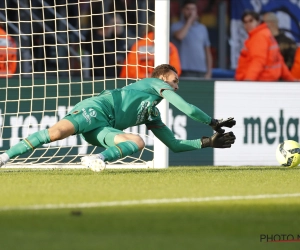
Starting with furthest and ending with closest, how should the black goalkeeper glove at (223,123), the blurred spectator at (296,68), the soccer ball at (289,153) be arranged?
the blurred spectator at (296,68) < the soccer ball at (289,153) < the black goalkeeper glove at (223,123)

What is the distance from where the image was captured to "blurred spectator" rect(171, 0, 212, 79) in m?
14.6

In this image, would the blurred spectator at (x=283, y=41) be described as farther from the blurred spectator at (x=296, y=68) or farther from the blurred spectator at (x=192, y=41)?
the blurred spectator at (x=192, y=41)

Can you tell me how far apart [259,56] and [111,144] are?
5503 millimetres

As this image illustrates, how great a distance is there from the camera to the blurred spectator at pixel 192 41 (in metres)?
14.6

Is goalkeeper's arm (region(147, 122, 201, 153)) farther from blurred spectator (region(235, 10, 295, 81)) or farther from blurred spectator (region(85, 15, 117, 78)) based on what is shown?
blurred spectator (region(85, 15, 117, 78))

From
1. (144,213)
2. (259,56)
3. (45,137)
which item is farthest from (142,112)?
(259,56)

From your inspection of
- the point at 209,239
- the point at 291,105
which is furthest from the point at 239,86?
the point at 209,239

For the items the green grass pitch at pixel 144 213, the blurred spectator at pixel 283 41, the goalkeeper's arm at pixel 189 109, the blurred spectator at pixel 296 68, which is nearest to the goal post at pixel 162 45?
the goalkeeper's arm at pixel 189 109

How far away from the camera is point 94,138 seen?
28.2 feet

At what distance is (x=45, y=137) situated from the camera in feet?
27.3

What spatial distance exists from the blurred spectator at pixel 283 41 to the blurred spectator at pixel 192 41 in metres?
A: 1.10

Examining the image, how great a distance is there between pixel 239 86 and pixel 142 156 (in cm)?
177

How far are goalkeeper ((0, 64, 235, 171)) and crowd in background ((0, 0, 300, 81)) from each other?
3086mm

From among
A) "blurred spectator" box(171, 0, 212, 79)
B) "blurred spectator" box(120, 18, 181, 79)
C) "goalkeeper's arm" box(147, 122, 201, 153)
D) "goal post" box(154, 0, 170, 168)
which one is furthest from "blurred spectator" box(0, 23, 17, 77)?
"blurred spectator" box(171, 0, 212, 79)
